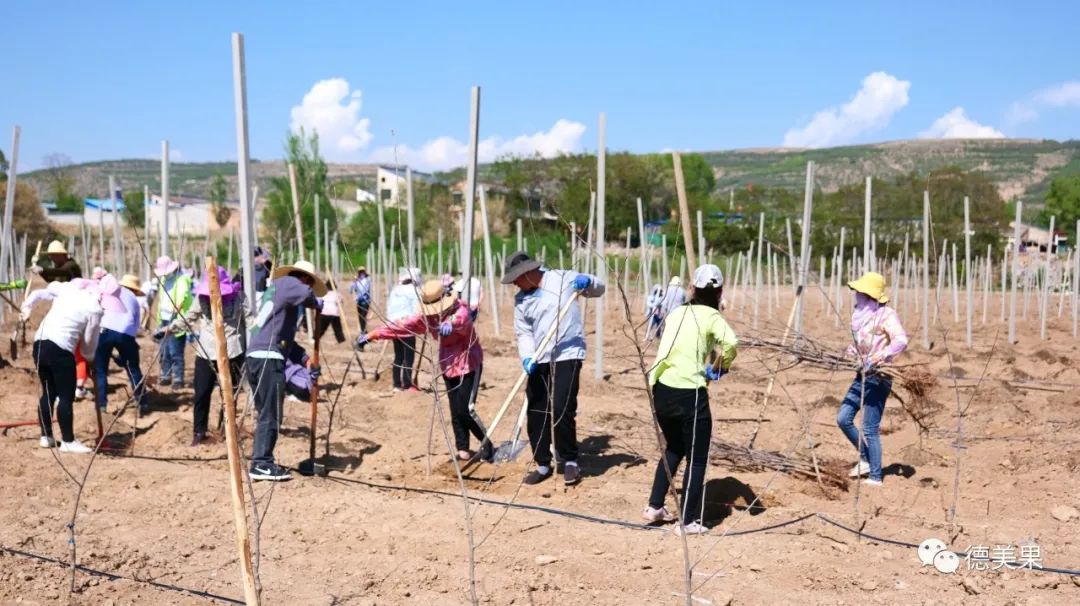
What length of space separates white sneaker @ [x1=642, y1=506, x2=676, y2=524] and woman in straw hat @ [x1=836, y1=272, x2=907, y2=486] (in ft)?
3.92

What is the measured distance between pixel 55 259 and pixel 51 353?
1.85 meters

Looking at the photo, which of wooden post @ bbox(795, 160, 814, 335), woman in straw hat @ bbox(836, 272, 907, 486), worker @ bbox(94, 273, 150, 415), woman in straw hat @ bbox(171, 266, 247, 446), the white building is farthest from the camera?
worker @ bbox(94, 273, 150, 415)

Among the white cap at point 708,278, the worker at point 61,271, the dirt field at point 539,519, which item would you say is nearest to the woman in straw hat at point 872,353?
the dirt field at point 539,519

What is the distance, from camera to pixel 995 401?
8375 millimetres

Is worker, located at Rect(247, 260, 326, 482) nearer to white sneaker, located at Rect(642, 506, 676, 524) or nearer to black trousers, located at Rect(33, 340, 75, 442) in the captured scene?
black trousers, located at Rect(33, 340, 75, 442)

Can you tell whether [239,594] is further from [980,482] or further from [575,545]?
[980,482]

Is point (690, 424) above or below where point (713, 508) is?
above

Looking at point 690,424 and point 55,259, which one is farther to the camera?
point 55,259

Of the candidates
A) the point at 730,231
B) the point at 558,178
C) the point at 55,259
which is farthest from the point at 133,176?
the point at 55,259

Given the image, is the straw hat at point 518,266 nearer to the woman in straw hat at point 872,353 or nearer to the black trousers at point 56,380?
the woman in straw hat at point 872,353

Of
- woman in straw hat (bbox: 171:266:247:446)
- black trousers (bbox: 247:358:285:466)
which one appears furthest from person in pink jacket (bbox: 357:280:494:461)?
woman in straw hat (bbox: 171:266:247:446)

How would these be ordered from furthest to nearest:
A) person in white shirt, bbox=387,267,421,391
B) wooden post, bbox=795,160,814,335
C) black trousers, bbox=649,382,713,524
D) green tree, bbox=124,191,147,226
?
person in white shirt, bbox=387,267,421,391, wooden post, bbox=795,160,814,335, black trousers, bbox=649,382,713,524, green tree, bbox=124,191,147,226

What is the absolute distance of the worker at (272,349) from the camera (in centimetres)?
527

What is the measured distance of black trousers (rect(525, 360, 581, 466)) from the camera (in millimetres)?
5312
